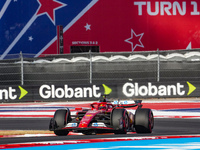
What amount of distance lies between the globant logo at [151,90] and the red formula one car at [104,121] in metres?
9.40

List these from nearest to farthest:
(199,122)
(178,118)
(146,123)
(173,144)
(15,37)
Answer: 1. (173,144)
2. (146,123)
3. (199,122)
4. (178,118)
5. (15,37)

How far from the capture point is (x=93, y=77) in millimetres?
20734

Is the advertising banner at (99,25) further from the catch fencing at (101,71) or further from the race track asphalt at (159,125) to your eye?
the race track asphalt at (159,125)

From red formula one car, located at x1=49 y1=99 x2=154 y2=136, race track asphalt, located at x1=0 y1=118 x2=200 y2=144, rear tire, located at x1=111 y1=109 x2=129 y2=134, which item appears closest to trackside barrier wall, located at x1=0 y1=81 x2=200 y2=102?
race track asphalt, located at x1=0 y1=118 x2=200 y2=144

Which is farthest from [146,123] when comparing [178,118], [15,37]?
[15,37]

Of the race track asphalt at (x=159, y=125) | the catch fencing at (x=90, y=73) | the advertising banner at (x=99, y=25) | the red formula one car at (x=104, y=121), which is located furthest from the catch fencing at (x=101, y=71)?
the red formula one car at (x=104, y=121)

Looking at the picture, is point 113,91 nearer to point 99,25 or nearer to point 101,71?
point 101,71

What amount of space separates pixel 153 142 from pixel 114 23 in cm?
2082

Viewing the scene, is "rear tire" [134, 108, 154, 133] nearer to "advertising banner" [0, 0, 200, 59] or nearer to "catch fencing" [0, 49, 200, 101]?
"catch fencing" [0, 49, 200, 101]

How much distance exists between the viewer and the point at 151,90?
20.2m

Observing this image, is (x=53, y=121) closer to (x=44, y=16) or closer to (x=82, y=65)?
(x=82, y=65)

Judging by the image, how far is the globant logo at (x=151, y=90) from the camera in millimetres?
20078

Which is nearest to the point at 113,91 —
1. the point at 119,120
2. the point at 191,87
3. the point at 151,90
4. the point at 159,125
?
the point at 151,90

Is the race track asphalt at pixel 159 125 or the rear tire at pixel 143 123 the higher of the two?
the rear tire at pixel 143 123
